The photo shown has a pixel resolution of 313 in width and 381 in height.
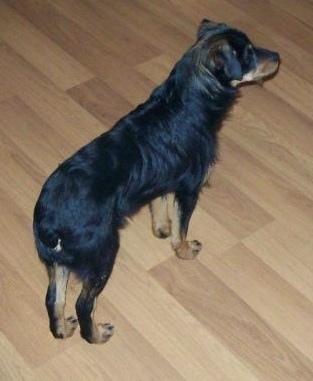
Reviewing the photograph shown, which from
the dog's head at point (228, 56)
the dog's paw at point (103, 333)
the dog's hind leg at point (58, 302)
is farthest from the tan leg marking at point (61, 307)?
the dog's head at point (228, 56)

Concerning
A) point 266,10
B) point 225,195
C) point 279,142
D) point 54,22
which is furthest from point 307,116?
point 54,22

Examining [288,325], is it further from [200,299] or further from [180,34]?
[180,34]

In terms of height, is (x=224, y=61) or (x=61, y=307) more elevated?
(x=224, y=61)

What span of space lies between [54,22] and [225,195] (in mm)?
1694

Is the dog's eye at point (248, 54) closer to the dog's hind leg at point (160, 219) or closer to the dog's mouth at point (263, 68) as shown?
the dog's mouth at point (263, 68)

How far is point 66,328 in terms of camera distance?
2297 mm

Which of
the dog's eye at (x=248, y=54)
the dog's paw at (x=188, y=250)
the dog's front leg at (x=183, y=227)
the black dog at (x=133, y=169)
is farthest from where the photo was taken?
the dog's paw at (x=188, y=250)

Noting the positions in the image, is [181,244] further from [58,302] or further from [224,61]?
[224,61]

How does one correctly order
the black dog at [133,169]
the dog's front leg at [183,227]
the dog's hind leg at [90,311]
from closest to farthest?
the black dog at [133,169] → the dog's hind leg at [90,311] → the dog's front leg at [183,227]

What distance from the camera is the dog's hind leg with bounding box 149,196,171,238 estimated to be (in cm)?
262

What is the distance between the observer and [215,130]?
2328 millimetres

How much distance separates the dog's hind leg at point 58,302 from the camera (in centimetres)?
211

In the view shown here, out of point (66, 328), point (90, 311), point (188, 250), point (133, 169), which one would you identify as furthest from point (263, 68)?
point (66, 328)

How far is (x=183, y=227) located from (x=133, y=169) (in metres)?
0.51
